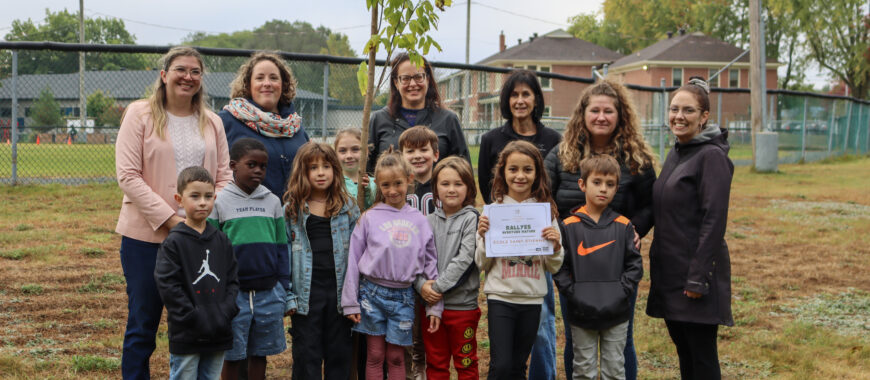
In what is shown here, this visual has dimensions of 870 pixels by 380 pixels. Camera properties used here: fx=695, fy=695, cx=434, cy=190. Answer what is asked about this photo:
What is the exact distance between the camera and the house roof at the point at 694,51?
47469mm

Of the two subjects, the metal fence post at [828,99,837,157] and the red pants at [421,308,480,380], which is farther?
the metal fence post at [828,99,837,157]

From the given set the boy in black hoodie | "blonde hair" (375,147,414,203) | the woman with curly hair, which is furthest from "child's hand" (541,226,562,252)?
the boy in black hoodie

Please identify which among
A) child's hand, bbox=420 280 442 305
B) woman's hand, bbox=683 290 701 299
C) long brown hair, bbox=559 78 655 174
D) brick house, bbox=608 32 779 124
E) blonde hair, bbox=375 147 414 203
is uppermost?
brick house, bbox=608 32 779 124

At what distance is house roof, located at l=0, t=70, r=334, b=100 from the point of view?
837 centimetres

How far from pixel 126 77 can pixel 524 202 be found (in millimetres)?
7504

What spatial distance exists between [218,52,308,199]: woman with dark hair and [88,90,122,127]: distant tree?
5912 mm

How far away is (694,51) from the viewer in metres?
47.8

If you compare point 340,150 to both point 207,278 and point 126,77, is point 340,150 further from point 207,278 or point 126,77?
point 126,77

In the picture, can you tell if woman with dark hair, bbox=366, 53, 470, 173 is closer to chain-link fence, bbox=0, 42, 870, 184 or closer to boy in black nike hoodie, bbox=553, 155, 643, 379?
boy in black nike hoodie, bbox=553, 155, 643, 379

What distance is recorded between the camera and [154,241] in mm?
3469

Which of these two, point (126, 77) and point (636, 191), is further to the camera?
point (126, 77)

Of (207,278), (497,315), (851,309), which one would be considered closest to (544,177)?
(497,315)

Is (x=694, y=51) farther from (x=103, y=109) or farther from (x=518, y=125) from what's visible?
(x=518, y=125)

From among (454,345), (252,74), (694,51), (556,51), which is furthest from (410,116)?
(556,51)
